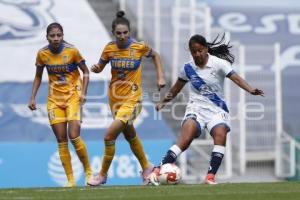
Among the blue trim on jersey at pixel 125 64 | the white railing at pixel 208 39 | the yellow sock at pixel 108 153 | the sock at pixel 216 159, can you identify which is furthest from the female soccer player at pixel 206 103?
the white railing at pixel 208 39

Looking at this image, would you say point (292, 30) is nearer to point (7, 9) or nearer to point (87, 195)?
point (7, 9)

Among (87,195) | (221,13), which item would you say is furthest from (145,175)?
(221,13)

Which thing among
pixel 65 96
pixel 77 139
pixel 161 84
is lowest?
pixel 77 139

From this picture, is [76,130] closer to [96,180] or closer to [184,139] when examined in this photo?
[96,180]

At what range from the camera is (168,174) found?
11.1 meters

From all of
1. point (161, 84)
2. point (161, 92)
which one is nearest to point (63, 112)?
point (161, 84)

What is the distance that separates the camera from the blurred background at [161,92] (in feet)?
54.7

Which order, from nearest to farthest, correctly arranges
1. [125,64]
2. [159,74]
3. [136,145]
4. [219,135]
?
1. [219,135]
2. [159,74]
3. [125,64]
4. [136,145]

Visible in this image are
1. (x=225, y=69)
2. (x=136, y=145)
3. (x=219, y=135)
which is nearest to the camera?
(x=219, y=135)

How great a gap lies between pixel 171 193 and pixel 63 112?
3252mm

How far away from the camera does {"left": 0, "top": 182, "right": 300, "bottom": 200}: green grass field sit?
927cm

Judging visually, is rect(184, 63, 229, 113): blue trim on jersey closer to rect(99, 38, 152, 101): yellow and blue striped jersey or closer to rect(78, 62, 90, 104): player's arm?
rect(99, 38, 152, 101): yellow and blue striped jersey

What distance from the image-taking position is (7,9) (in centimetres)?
1892

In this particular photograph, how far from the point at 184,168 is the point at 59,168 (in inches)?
93.6
